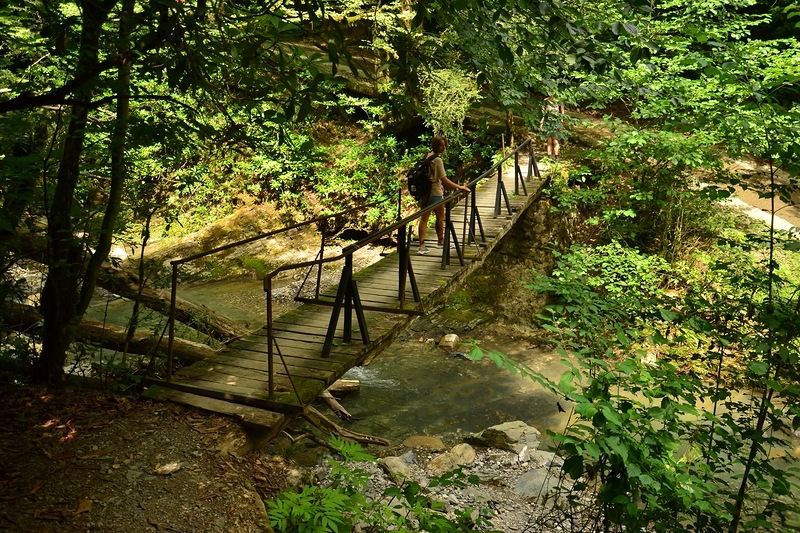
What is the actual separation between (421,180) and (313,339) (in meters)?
2.76

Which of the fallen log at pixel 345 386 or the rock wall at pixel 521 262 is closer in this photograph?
the fallen log at pixel 345 386

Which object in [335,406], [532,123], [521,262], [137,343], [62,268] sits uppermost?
[532,123]

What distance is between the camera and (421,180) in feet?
22.9

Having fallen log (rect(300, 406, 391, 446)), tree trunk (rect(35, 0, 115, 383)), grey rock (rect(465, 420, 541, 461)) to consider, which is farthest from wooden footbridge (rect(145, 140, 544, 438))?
grey rock (rect(465, 420, 541, 461))

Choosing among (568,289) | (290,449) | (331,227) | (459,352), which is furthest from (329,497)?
(331,227)

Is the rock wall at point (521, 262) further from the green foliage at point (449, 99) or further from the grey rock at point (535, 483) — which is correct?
the grey rock at point (535, 483)

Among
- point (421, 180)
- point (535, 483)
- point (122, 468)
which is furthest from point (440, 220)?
point (122, 468)

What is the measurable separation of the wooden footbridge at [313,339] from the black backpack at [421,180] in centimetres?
39

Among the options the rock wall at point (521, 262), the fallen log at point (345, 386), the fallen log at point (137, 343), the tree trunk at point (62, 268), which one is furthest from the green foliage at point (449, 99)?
the tree trunk at point (62, 268)

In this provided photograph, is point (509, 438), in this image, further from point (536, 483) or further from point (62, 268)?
point (62, 268)

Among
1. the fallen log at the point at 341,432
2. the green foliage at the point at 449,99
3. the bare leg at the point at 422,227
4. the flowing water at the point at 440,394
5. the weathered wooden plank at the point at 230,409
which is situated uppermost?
the green foliage at the point at 449,99

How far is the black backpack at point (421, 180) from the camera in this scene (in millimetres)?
6930

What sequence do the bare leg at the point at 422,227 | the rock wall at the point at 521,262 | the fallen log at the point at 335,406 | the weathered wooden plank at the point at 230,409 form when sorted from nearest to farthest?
the weathered wooden plank at the point at 230,409 → the fallen log at the point at 335,406 → the bare leg at the point at 422,227 → the rock wall at the point at 521,262

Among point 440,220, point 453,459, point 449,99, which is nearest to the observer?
point 453,459
